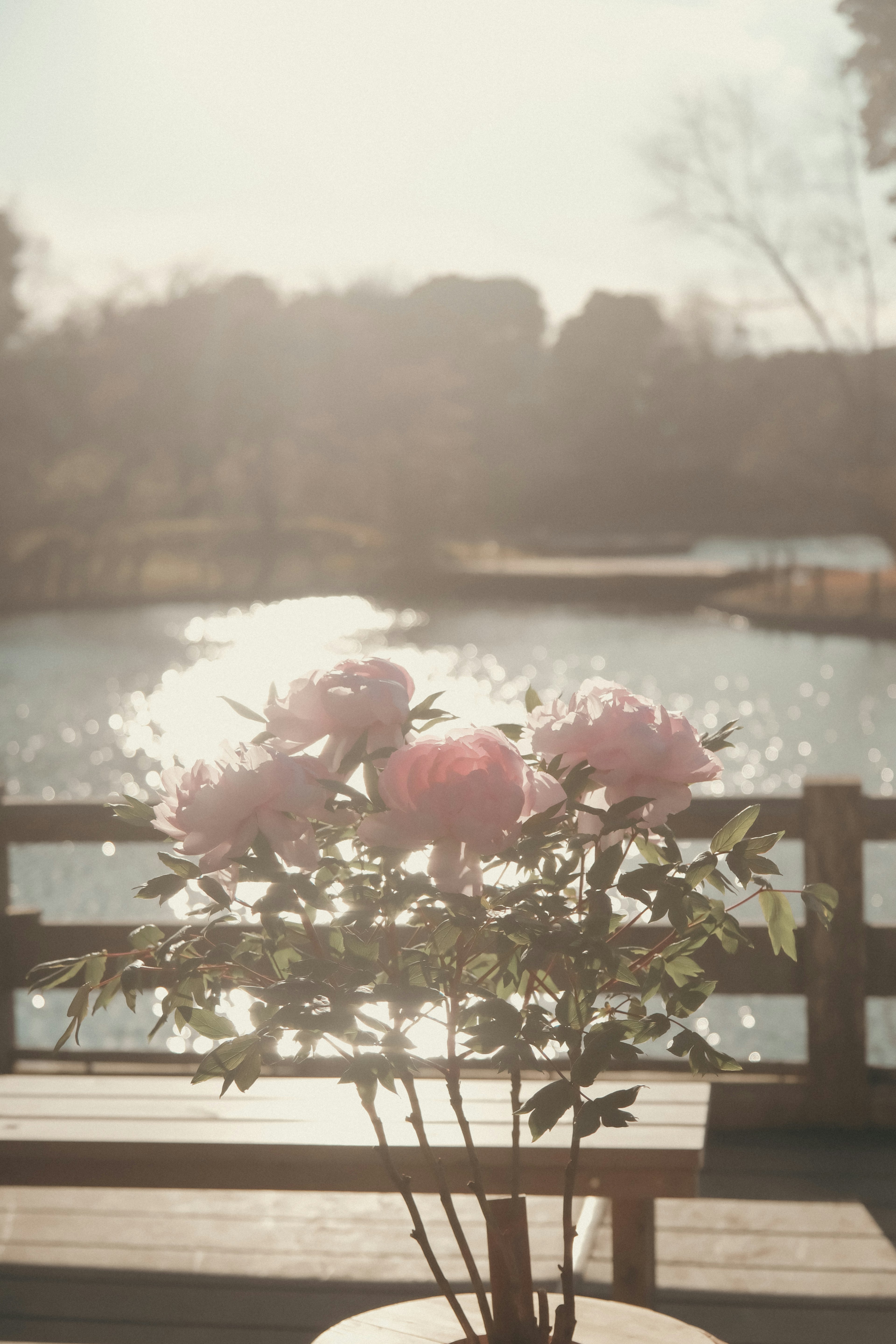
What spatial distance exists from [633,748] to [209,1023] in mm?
446

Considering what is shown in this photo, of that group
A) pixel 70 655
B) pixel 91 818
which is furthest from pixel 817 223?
pixel 91 818

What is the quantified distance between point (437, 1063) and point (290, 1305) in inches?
56.1

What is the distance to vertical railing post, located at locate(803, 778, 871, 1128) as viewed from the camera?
9.93 feet

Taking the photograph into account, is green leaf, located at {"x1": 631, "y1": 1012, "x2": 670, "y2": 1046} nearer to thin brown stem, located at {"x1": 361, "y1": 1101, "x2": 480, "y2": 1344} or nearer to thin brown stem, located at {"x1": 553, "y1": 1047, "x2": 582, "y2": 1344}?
thin brown stem, located at {"x1": 553, "y1": 1047, "x2": 582, "y2": 1344}

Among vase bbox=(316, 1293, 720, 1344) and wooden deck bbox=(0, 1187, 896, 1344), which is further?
wooden deck bbox=(0, 1187, 896, 1344)

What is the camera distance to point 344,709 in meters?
1.12

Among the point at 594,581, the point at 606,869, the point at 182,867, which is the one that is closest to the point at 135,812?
the point at 182,867

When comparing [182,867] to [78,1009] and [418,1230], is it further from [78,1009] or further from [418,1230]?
[418,1230]

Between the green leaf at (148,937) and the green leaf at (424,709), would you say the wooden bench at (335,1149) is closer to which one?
the green leaf at (148,937)

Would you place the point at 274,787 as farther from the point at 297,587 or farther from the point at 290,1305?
the point at 297,587

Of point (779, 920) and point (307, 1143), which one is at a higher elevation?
point (779, 920)

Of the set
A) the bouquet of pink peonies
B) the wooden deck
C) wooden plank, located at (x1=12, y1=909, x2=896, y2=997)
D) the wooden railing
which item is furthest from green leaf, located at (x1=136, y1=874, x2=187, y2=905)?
the wooden railing

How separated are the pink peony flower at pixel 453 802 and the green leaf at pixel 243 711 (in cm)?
13

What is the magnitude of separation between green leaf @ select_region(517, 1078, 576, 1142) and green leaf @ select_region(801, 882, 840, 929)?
0.25 m
